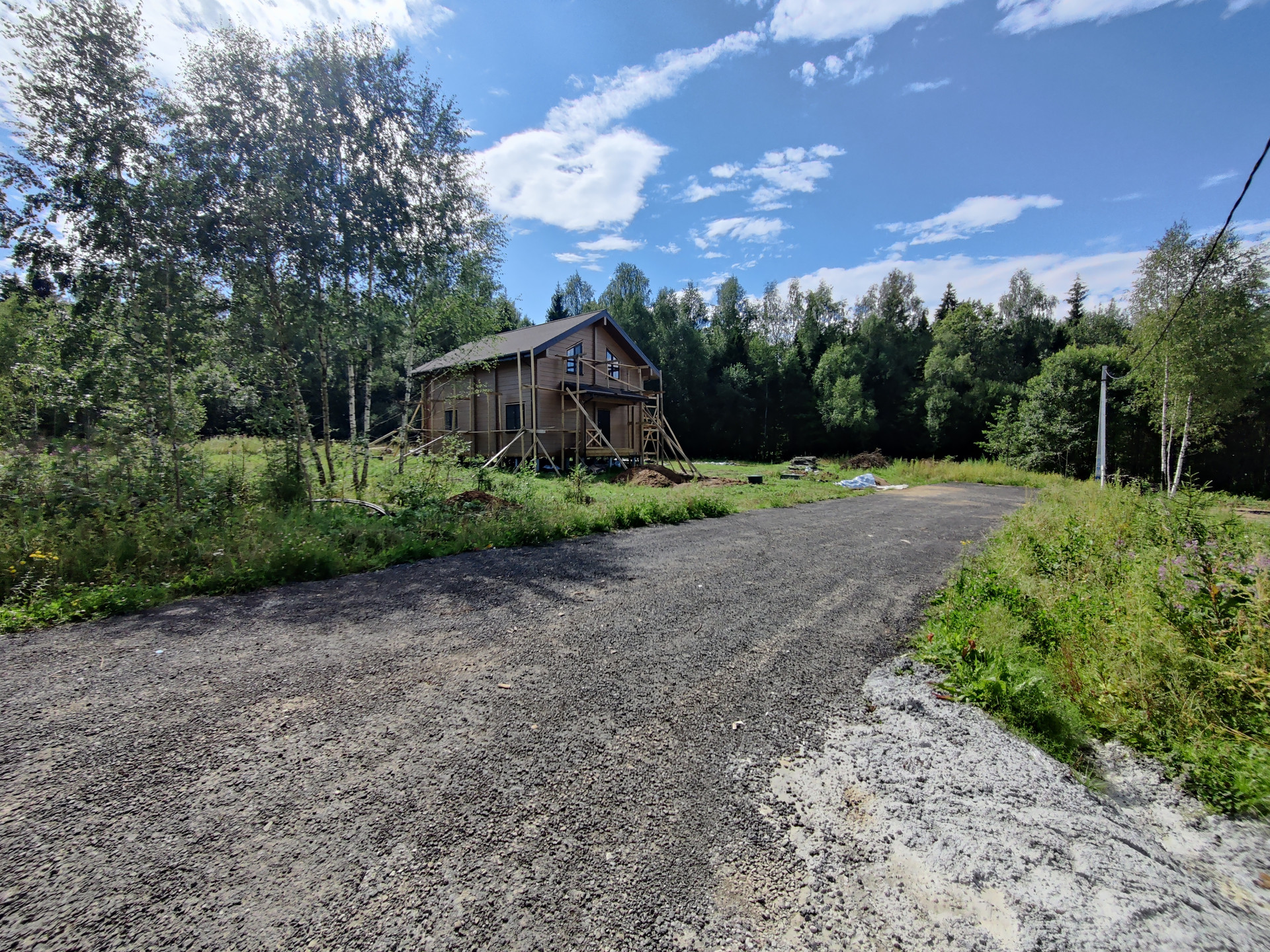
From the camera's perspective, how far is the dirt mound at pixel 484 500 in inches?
333

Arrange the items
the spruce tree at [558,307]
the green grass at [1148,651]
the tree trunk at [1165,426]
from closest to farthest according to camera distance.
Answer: the green grass at [1148,651] < the tree trunk at [1165,426] < the spruce tree at [558,307]

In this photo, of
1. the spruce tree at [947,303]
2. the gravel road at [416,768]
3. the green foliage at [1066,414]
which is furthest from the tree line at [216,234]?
the spruce tree at [947,303]

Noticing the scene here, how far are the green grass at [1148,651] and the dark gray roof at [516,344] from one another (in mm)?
12501

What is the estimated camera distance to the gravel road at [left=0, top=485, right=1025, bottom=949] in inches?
63.4

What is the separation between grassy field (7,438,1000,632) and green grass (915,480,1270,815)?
18.0 ft

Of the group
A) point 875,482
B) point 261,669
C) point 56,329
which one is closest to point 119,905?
point 261,669

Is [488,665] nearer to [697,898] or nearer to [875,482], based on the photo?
[697,898]

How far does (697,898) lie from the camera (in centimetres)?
170

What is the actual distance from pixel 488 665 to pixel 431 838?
148 centimetres

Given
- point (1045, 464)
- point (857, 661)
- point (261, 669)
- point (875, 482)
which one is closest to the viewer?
point (261, 669)

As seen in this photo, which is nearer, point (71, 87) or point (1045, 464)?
point (71, 87)

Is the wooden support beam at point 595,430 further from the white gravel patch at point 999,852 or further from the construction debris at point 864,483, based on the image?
the white gravel patch at point 999,852

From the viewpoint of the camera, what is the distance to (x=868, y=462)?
2589 cm

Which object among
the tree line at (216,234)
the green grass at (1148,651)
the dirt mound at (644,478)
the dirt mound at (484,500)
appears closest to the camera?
the green grass at (1148,651)
